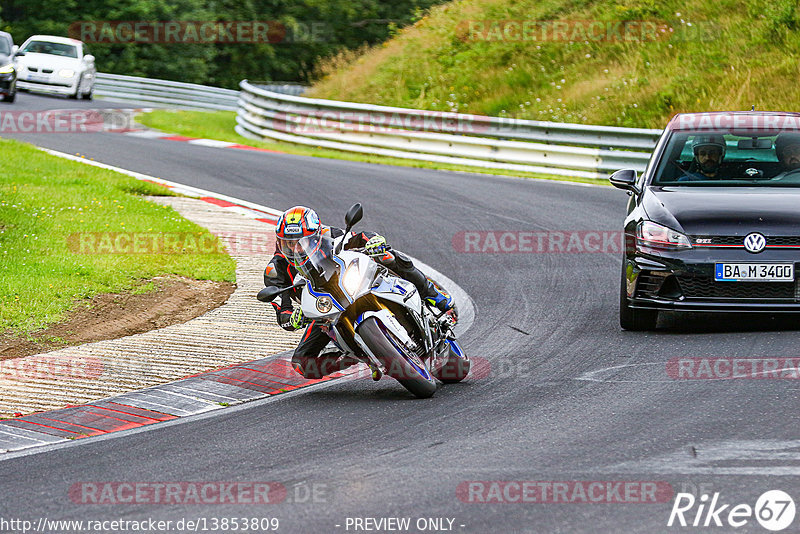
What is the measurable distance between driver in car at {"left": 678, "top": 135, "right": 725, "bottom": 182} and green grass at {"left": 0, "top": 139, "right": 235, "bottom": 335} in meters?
4.92

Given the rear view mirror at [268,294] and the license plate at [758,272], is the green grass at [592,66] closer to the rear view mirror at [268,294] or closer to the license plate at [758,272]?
the license plate at [758,272]

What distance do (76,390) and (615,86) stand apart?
19298mm

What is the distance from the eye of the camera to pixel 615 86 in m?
25.5

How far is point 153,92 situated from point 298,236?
1252 inches

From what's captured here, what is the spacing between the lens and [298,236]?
7.48 m

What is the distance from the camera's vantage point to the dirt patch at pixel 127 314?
9.48 metres

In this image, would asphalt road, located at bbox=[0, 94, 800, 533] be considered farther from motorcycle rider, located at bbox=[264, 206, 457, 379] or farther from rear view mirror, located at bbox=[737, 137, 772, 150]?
rear view mirror, located at bbox=[737, 137, 772, 150]

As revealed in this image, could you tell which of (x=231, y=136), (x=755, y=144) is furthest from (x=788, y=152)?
(x=231, y=136)

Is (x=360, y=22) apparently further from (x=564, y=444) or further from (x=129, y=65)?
(x=564, y=444)

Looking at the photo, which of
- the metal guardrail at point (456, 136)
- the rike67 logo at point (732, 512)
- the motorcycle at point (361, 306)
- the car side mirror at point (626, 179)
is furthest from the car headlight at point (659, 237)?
the metal guardrail at point (456, 136)

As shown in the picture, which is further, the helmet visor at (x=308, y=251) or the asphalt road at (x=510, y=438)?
the helmet visor at (x=308, y=251)

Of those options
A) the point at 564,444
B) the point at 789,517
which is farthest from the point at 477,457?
the point at 789,517

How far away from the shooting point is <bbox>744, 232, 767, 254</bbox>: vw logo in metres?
8.92

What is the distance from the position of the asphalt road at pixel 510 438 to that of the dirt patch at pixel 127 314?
2.51m
